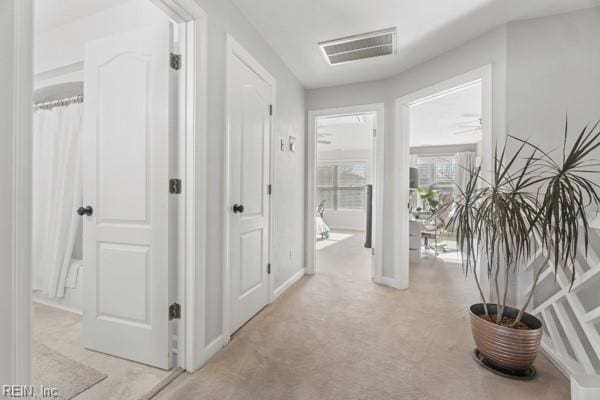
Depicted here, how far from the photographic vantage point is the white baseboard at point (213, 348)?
1.73 meters

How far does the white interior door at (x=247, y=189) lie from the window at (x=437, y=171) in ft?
20.4

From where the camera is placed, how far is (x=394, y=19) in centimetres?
217

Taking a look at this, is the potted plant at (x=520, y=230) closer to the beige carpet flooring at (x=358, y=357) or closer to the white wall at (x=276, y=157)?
the beige carpet flooring at (x=358, y=357)

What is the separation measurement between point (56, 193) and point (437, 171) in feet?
26.0

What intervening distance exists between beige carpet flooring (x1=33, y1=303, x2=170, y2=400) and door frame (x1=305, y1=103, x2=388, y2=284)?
2.27 metres

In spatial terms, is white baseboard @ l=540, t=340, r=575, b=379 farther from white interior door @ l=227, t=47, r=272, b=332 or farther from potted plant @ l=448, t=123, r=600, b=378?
white interior door @ l=227, t=47, r=272, b=332

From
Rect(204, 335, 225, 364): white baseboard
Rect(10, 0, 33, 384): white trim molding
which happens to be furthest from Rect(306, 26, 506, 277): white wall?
Rect(10, 0, 33, 384): white trim molding

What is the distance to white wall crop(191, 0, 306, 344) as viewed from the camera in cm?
178

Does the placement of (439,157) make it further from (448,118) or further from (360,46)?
(360,46)

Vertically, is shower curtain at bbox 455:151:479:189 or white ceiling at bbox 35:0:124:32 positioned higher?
white ceiling at bbox 35:0:124:32

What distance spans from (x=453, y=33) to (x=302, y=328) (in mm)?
2734

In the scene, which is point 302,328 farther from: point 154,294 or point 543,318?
point 543,318

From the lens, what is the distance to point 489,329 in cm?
168

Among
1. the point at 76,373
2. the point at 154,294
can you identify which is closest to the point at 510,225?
the point at 154,294
